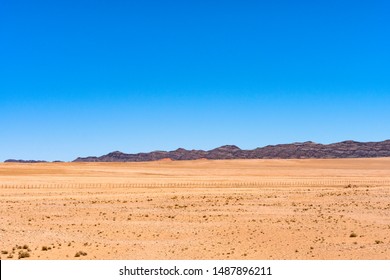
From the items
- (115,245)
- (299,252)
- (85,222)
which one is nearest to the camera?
(299,252)

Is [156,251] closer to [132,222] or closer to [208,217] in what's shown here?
[132,222]

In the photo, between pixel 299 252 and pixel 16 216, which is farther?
pixel 16 216

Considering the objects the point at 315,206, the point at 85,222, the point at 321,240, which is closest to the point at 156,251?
the point at 321,240

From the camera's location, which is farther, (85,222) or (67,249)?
(85,222)

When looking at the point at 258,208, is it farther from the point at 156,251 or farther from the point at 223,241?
the point at 156,251

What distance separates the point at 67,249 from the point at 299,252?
9139mm

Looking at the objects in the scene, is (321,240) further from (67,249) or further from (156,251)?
(67,249)

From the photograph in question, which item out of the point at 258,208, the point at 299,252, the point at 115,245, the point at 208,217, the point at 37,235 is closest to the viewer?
the point at 299,252

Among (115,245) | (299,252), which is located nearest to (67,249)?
(115,245)

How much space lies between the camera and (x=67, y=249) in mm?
19344

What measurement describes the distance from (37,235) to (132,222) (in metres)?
5.96

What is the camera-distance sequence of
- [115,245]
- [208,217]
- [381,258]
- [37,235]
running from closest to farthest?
[381,258] → [115,245] → [37,235] → [208,217]

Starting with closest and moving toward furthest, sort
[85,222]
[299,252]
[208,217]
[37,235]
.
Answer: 1. [299,252]
2. [37,235]
3. [85,222]
4. [208,217]

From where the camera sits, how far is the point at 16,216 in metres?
29.5
